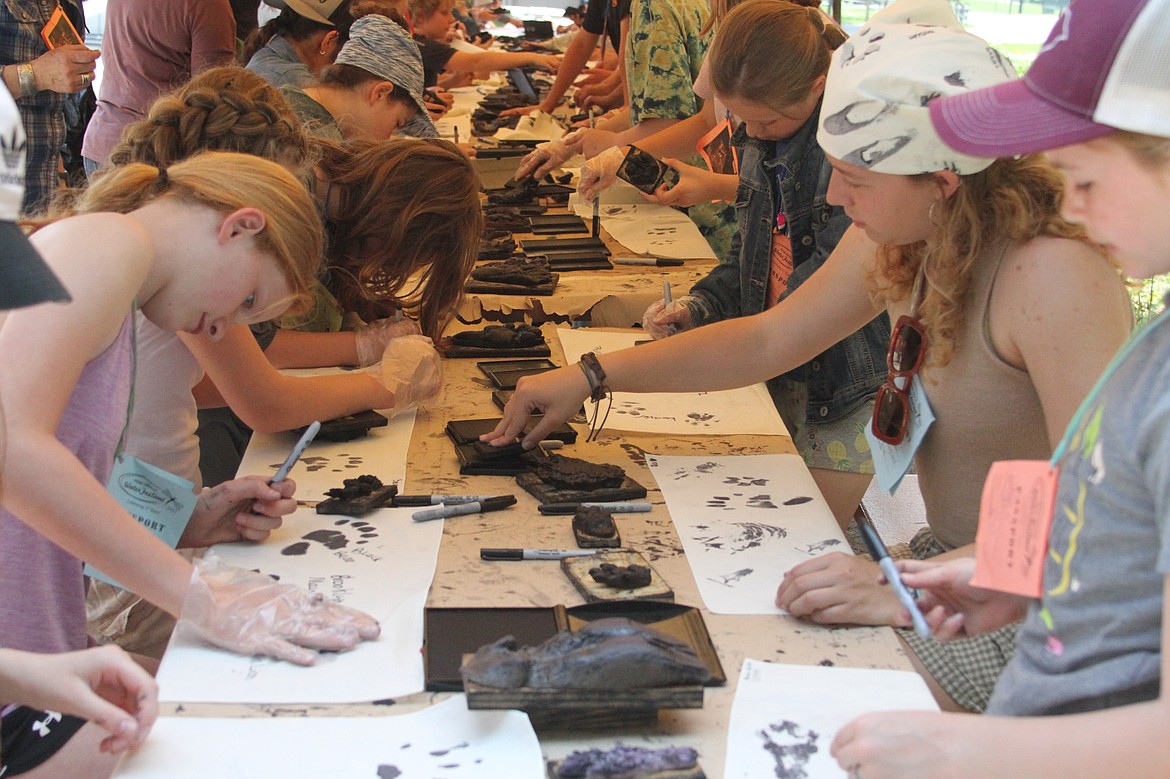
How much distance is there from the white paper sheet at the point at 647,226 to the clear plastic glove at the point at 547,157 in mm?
191

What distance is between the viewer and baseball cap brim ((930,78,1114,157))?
3.38 feet

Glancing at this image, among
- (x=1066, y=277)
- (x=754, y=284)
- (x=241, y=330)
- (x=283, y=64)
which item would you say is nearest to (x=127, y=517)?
(x=241, y=330)

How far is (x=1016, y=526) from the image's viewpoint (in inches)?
46.8

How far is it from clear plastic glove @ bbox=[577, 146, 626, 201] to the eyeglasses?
204cm

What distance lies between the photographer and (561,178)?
5.06 meters

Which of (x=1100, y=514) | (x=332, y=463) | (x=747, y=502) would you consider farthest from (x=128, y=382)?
(x=1100, y=514)

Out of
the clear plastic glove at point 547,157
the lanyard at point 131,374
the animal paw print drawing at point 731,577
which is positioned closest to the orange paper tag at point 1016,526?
the animal paw print drawing at point 731,577

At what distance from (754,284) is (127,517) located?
1.85 meters

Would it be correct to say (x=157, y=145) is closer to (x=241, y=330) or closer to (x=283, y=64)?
(x=241, y=330)

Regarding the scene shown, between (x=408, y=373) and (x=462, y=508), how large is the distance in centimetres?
61

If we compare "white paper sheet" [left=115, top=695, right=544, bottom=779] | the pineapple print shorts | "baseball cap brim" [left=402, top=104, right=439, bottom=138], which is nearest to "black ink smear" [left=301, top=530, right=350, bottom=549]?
"white paper sheet" [left=115, top=695, right=544, bottom=779]

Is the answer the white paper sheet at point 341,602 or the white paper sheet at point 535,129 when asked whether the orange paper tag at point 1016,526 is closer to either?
the white paper sheet at point 341,602

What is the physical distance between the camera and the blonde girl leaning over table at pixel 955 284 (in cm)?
166

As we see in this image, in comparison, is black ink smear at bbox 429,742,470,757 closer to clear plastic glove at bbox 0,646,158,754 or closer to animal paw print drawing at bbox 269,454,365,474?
clear plastic glove at bbox 0,646,158,754
